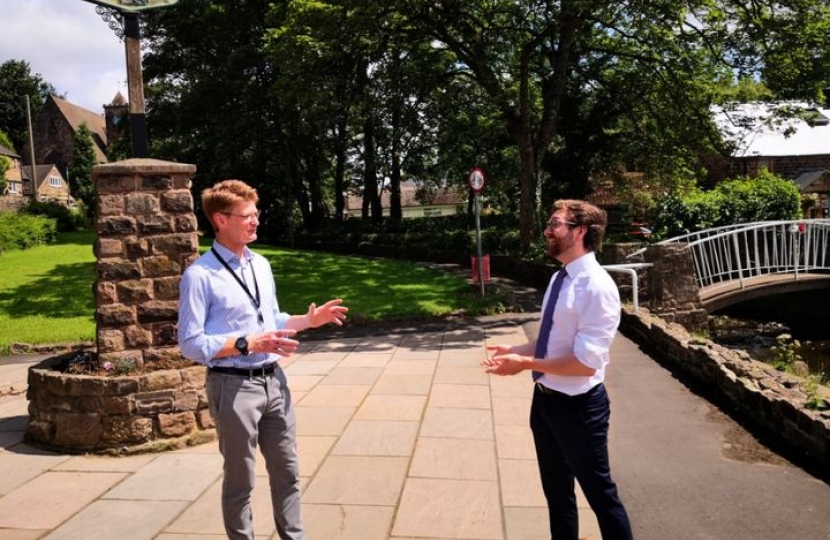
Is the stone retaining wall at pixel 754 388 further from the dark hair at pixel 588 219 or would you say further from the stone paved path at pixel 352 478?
the dark hair at pixel 588 219

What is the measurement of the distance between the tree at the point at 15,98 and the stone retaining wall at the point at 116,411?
80832 mm

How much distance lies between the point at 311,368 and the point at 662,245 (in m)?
6.60

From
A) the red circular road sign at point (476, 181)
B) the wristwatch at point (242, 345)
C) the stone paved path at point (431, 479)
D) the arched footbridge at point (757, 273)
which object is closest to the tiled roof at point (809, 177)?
the arched footbridge at point (757, 273)

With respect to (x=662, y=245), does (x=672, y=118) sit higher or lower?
higher

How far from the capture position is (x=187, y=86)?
3284 centimetres

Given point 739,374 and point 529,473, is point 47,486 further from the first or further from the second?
point 739,374

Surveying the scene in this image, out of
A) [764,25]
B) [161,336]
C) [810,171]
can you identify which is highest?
[764,25]

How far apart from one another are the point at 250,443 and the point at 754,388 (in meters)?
4.83

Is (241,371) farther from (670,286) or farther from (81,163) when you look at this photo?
(81,163)

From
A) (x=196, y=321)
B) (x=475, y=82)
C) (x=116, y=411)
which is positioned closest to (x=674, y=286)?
(x=116, y=411)

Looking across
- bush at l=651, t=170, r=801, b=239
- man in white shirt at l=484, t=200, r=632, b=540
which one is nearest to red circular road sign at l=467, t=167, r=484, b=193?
bush at l=651, t=170, r=801, b=239

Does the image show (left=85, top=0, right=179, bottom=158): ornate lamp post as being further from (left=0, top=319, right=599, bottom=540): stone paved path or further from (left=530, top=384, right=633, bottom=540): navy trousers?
(left=530, top=384, right=633, bottom=540): navy trousers

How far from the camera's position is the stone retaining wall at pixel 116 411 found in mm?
5113

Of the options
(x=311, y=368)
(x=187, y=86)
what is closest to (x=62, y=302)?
(x=311, y=368)
